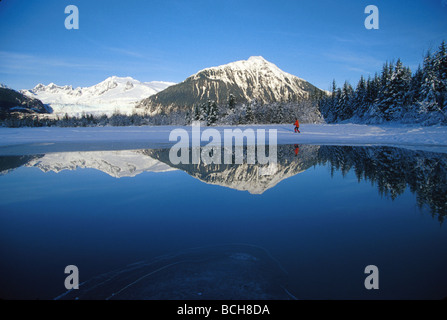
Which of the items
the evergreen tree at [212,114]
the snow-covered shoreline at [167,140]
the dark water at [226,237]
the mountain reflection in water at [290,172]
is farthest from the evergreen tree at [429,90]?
the evergreen tree at [212,114]

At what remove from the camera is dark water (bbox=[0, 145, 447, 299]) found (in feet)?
10.2

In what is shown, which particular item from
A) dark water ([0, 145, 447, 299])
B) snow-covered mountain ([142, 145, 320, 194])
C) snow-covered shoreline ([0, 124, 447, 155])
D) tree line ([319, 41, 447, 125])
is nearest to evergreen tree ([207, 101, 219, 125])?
tree line ([319, 41, 447, 125])

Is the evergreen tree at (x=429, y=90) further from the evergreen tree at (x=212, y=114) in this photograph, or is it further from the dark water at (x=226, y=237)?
the evergreen tree at (x=212, y=114)

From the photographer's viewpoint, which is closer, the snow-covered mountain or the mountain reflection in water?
the mountain reflection in water

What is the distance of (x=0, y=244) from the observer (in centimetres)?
436

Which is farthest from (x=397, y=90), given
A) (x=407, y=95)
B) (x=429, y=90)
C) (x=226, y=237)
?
(x=226, y=237)

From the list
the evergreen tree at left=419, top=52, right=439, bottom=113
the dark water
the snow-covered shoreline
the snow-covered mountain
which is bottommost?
the dark water

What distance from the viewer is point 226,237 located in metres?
4.41

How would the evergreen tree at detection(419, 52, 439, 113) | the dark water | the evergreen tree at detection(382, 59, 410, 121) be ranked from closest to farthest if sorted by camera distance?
the dark water < the evergreen tree at detection(419, 52, 439, 113) < the evergreen tree at detection(382, 59, 410, 121)

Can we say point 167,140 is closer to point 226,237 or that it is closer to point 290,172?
point 290,172

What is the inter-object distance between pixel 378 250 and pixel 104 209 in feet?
17.7

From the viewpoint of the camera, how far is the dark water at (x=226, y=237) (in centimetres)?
311

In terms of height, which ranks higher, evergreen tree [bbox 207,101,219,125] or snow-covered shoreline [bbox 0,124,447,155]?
evergreen tree [bbox 207,101,219,125]

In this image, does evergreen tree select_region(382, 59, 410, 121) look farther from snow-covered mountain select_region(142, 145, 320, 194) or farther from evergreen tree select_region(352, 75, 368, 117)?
snow-covered mountain select_region(142, 145, 320, 194)
